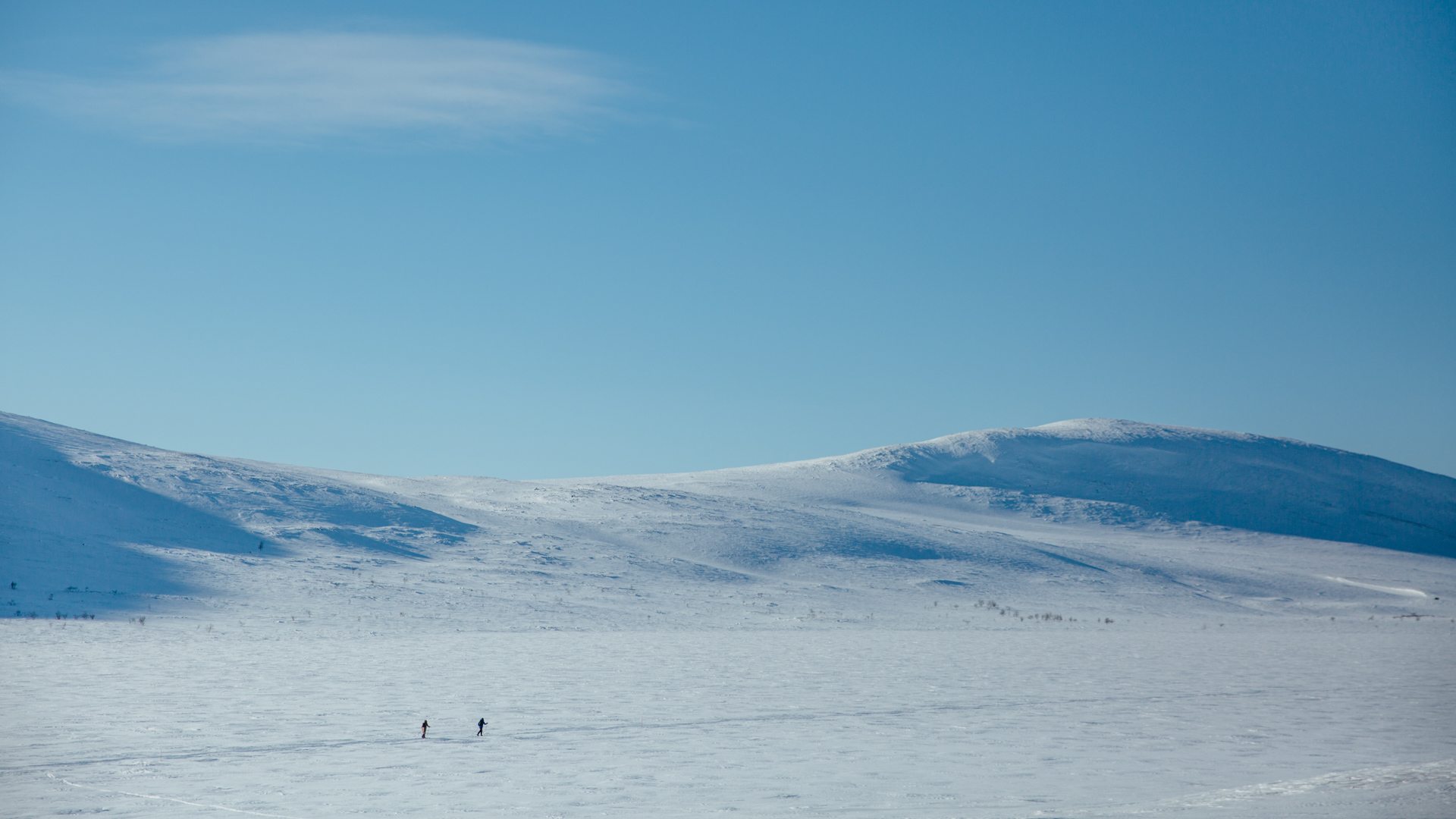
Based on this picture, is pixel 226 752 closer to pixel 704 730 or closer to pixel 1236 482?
pixel 704 730

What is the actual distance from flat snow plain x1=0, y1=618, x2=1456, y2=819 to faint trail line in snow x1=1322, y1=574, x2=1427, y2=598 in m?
23.7

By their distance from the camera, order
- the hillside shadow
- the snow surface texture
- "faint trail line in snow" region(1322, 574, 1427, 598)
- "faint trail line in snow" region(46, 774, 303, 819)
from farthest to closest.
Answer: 1. the hillside shadow
2. "faint trail line in snow" region(1322, 574, 1427, 598)
3. the snow surface texture
4. "faint trail line in snow" region(46, 774, 303, 819)

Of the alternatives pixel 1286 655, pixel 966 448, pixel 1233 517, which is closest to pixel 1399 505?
pixel 1233 517

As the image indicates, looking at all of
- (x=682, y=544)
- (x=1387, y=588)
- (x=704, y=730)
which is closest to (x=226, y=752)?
(x=704, y=730)

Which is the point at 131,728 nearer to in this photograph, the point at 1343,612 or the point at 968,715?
the point at 968,715

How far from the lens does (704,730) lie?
12781 millimetres

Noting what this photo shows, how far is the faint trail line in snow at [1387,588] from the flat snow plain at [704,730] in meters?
23.7

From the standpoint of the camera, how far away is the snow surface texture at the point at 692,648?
1004cm

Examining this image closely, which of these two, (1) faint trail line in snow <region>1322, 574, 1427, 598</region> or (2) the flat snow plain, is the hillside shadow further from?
(2) the flat snow plain

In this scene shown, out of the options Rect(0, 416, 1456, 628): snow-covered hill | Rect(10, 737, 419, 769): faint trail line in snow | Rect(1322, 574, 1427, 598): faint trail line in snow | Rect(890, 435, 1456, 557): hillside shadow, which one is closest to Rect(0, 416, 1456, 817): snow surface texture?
Rect(10, 737, 419, 769): faint trail line in snow

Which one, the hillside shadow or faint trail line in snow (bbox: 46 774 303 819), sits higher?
the hillside shadow

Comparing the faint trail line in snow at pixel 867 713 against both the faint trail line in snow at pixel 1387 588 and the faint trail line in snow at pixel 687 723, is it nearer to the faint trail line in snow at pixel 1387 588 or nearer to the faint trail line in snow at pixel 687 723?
the faint trail line in snow at pixel 687 723

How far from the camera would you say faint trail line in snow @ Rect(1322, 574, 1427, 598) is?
143ft

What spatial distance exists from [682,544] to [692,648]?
65.3 feet
